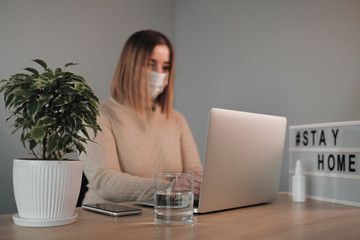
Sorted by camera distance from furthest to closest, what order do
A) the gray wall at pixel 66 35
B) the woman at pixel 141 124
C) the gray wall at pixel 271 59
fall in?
1. the gray wall at pixel 66 35
2. the gray wall at pixel 271 59
3. the woman at pixel 141 124

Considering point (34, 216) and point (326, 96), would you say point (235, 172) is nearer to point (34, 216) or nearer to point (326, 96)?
point (34, 216)

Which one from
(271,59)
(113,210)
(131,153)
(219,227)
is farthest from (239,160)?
(271,59)

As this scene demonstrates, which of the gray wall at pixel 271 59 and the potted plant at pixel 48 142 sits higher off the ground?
the gray wall at pixel 271 59

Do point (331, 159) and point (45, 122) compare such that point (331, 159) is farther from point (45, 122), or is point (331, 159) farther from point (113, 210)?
point (45, 122)

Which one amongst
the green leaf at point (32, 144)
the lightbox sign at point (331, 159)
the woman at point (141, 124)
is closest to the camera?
the green leaf at point (32, 144)

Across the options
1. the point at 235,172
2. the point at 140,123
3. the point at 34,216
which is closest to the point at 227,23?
the point at 140,123

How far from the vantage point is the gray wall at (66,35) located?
1854 millimetres

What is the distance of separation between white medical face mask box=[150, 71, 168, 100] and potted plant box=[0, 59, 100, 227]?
2.87 ft

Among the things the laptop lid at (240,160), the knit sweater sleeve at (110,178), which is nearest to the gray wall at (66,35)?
the knit sweater sleeve at (110,178)

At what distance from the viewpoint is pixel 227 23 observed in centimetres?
216

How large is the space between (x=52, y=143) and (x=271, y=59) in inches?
56.4

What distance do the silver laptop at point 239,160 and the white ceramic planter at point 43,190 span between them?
32 cm

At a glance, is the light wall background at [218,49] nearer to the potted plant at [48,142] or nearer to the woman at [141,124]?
the woman at [141,124]

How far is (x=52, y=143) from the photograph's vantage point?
701 millimetres
